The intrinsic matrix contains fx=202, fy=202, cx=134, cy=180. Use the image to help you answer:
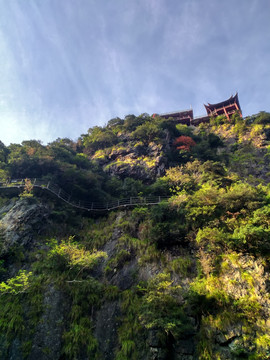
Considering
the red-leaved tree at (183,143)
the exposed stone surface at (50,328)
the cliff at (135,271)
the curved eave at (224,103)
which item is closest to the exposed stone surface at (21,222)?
the cliff at (135,271)

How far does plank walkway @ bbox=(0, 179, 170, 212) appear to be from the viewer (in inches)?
671

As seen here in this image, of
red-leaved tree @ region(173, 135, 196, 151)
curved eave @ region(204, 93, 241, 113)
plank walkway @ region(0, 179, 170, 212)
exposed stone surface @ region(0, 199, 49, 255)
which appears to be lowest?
exposed stone surface @ region(0, 199, 49, 255)


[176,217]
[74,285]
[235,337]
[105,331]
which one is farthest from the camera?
[176,217]

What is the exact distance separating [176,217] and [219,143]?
17.9 m

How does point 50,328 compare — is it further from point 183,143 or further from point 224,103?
point 224,103

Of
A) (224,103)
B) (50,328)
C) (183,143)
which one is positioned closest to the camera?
(50,328)

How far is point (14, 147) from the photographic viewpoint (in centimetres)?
2161

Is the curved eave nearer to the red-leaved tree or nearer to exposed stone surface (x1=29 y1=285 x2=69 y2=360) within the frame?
the red-leaved tree

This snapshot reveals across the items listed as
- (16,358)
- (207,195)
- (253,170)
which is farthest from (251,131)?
(16,358)

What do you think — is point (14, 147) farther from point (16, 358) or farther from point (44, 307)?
point (16, 358)

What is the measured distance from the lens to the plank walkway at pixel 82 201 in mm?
17031

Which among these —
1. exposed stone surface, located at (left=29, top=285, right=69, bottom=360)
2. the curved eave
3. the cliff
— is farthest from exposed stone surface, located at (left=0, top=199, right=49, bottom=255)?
the curved eave

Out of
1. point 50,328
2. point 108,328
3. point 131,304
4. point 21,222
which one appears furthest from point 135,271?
point 21,222

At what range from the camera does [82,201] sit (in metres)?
19.1
